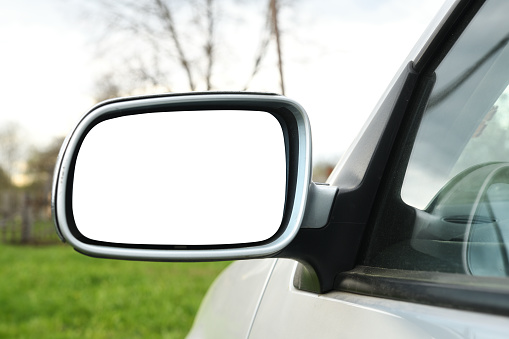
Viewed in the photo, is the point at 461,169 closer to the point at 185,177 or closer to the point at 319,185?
the point at 319,185

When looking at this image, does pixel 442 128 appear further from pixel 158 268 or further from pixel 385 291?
pixel 158 268

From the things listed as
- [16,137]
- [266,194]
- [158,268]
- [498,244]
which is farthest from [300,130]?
[16,137]

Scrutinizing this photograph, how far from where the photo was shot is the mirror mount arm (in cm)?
92

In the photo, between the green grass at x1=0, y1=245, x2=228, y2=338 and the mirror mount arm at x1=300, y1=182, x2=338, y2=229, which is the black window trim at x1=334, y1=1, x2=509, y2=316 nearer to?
the mirror mount arm at x1=300, y1=182, x2=338, y2=229

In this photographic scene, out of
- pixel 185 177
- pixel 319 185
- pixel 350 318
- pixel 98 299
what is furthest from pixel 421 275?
pixel 98 299

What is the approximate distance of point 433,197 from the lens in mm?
903

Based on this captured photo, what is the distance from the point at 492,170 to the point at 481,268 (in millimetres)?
175

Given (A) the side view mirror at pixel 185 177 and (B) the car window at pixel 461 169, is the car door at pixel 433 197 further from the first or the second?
(A) the side view mirror at pixel 185 177

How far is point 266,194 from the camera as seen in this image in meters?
0.94

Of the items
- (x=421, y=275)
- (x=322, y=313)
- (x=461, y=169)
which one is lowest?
(x=322, y=313)

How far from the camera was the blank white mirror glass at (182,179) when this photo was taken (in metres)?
0.93

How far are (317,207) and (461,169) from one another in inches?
9.2

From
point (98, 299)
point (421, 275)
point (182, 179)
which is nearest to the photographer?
point (421, 275)

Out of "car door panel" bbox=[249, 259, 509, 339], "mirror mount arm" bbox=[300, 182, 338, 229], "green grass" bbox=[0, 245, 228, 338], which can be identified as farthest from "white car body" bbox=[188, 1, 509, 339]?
"green grass" bbox=[0, 245, 228, 338]
